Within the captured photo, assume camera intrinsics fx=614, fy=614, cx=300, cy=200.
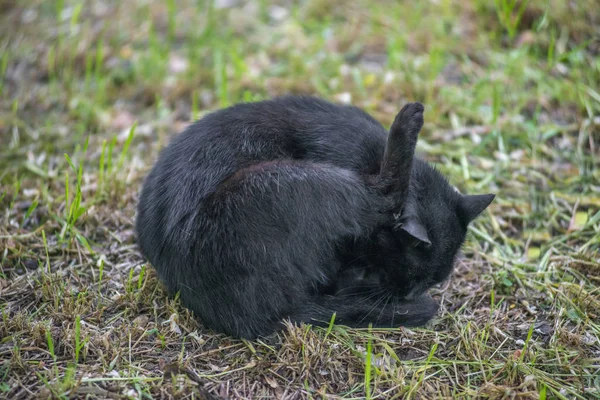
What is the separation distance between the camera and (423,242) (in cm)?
289

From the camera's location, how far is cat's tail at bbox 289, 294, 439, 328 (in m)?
2.79

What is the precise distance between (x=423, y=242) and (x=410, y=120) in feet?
1.91

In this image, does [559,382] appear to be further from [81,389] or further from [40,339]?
[40,339]

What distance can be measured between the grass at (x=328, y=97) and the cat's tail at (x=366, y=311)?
2.0 inches

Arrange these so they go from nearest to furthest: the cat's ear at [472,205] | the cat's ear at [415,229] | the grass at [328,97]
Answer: the grass at [328,97]
the cat's ear at [415,229]
the cat's ear at [472,205]

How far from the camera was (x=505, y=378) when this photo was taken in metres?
2.60

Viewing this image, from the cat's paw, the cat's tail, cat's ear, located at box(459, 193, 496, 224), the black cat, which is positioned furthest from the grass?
the cat's paw

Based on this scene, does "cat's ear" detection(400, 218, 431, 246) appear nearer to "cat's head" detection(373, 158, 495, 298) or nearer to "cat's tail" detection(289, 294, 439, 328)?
"cat's head" detection(373, 158, 495, 298)

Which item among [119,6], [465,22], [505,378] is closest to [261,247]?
[505,378]

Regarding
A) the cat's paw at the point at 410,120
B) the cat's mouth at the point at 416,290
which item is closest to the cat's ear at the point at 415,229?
the cat's mouth at the point at 416,290

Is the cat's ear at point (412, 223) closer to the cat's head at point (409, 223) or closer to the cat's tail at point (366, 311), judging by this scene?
the cat's head at point (409, 223)

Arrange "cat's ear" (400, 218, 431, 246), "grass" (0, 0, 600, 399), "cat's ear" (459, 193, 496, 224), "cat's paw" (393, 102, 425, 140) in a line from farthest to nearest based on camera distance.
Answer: "cat's ear" (459, 193, 496, 224)
"cat's paw" (393, 102, 425, 140)
"cat's ear" (400, 218, 431, 246)
"grass" (0, 0, 600, 399)

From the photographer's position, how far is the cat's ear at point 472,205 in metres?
3.06

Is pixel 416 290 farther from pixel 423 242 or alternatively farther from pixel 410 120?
pixel 410 120
